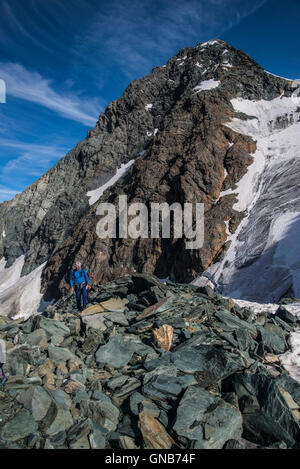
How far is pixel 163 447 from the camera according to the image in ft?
12.6

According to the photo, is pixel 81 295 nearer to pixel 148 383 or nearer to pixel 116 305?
pixel 116 305

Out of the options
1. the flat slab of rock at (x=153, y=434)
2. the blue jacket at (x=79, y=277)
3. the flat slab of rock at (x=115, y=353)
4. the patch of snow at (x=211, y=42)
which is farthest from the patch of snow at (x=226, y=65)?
the flat slab of rock at (x=153, y=434)

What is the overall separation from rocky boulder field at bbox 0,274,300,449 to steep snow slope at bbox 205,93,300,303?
13.4 metres

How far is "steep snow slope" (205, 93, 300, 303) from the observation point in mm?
21234

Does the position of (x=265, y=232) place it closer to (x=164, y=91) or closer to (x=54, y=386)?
(x=54, y=386)

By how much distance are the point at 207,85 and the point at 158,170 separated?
843 inches

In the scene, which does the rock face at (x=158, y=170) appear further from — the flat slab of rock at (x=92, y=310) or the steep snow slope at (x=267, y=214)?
the flat slab of rock at (x=92, y=310)

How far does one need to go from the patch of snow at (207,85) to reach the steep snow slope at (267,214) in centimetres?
551

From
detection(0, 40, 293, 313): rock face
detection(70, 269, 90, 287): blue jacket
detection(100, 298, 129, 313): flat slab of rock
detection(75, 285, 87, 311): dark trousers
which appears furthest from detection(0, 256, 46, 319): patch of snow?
detection(100, 298, 129, 313): flat slab of rock

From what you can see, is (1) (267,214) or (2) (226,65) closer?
(1) (267,214)

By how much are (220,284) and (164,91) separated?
5501 centimetres

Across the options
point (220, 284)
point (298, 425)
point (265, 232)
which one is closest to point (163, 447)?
point (298, 425)

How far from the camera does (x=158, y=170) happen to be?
41562 millimetres

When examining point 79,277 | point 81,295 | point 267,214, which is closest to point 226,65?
point 267,214
